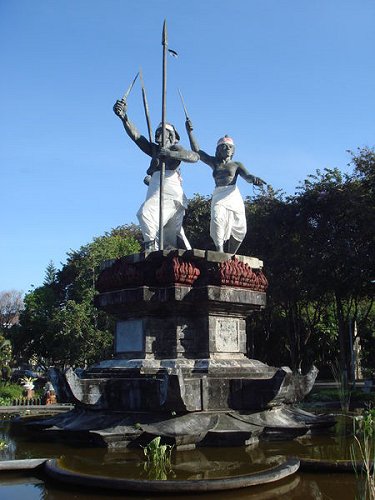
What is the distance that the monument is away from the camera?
6.96 m

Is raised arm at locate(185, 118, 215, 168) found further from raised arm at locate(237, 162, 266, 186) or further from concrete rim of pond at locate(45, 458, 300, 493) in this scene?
concrete rim of pond at locate(45, 458, 300, 493)

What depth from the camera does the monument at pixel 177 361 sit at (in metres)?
6.96

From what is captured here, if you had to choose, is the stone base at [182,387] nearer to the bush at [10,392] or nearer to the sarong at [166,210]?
the sarong at [166,210]

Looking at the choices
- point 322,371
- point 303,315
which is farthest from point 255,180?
point 322,371

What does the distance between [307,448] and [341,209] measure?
1755 centimetres

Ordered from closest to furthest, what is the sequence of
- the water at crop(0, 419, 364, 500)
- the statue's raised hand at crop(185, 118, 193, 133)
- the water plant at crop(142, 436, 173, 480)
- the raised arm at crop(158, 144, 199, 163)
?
1. the water at crop(0, 419, 364, 500)
2. the water plant at crop(142, 436, 173, 480)
3. the raised arm at crop(158, 144, 199, 163)
4. the statue's raised hand at crop(185, 118, 193, 133)

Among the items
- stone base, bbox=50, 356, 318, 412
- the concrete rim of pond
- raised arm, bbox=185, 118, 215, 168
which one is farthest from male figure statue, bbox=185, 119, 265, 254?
the concrete rim of pond

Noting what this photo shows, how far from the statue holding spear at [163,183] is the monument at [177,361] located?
20mm

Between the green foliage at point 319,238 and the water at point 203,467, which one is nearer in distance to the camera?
the water at point 203,467

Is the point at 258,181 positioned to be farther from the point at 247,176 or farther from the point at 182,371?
the point at 182,371

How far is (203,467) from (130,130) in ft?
20.9

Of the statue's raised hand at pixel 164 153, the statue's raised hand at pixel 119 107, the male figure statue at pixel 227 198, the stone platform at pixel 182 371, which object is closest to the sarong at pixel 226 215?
the male figure statue at pixel 227 198

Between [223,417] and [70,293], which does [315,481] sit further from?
[70,293]

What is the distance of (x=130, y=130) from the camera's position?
10047 millimetres
